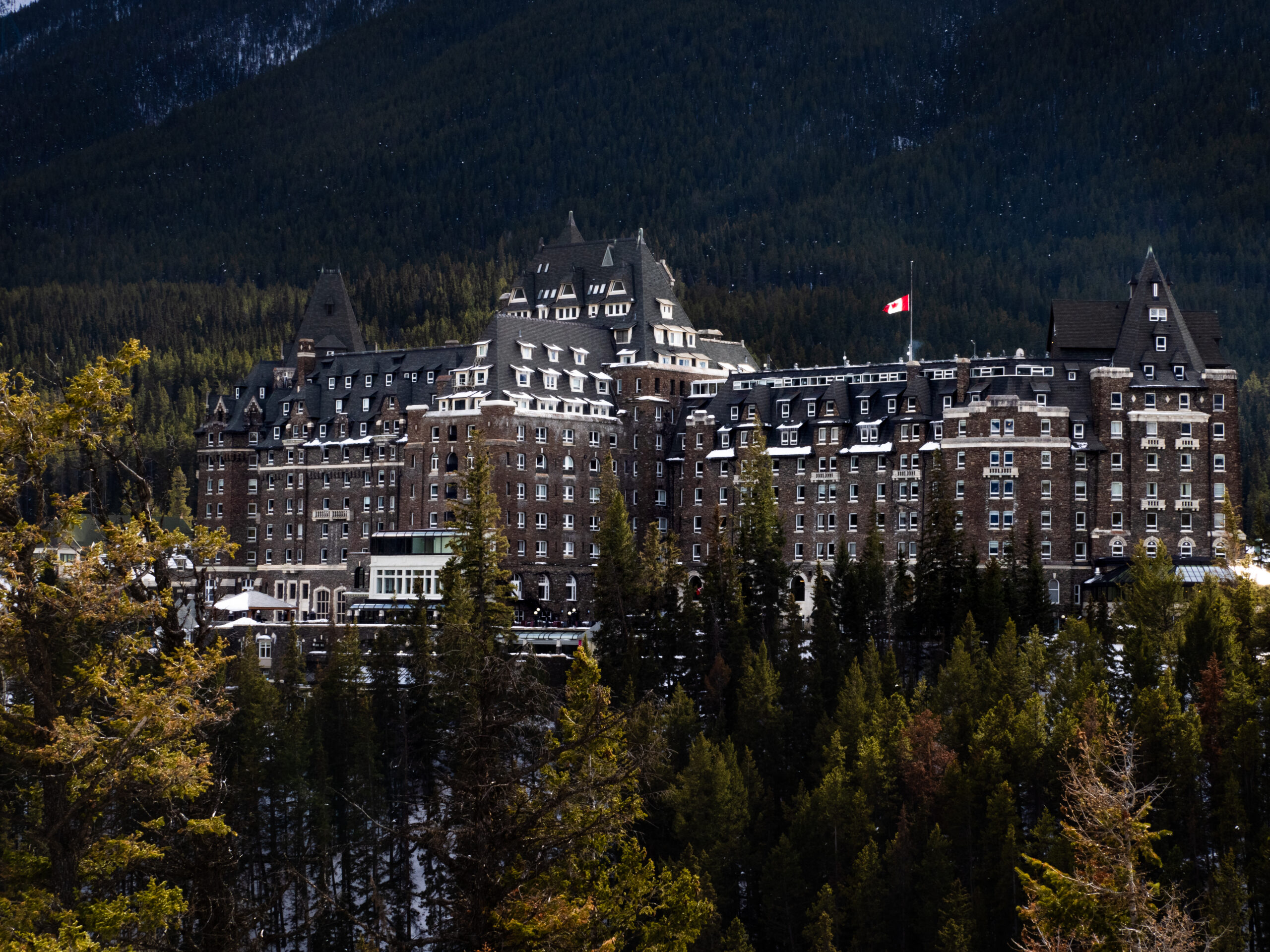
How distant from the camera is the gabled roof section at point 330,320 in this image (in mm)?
176000

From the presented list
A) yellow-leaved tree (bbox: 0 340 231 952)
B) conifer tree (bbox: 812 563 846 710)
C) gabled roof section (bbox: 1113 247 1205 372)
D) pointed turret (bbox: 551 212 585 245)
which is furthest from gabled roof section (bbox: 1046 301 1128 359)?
yellow-leaved tree (bbox: 0 340 231 952)

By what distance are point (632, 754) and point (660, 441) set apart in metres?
119

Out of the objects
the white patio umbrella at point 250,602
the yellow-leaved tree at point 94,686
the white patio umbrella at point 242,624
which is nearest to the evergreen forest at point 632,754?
the yellow-leaved tree at point 94,686

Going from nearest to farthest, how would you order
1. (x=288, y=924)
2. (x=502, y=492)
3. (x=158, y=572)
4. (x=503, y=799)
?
(x=503, y=799) < (x=158, y=572) < (x=288, y=924) < (x=502, y=492)

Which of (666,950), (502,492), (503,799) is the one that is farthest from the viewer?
(502,492)

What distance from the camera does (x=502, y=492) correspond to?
144m

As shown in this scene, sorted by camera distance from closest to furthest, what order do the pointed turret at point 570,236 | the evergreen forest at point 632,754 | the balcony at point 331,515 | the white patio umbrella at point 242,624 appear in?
the evergreen forest at point 632,754 < the white patio umbrella at point 242,624 < the balcony at point 331,515 < the pointed turret at point 570,236

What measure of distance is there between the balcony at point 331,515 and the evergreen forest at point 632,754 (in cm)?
1830

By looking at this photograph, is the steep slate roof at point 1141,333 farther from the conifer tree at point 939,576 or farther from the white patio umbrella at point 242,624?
the white patio umbrella at point 242,624

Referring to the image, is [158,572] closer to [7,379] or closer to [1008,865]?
[7,379]

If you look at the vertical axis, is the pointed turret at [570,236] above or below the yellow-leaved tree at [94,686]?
above

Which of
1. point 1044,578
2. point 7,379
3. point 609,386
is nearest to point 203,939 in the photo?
point 7,379

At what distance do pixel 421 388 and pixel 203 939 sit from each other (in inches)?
Result: 4929

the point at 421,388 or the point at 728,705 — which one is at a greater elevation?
the point at 421,388
